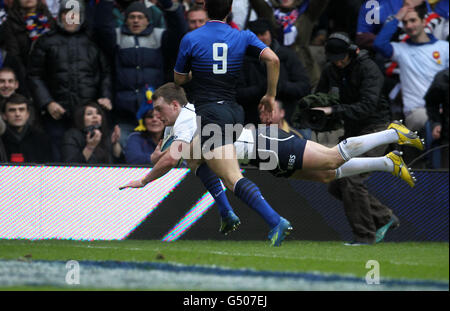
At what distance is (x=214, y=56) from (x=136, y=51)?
2972 millimetres

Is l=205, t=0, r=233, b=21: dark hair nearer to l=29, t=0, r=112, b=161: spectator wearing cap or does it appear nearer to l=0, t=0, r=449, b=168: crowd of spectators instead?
l=0, t=0, r=449, b=168: crowd of spectators

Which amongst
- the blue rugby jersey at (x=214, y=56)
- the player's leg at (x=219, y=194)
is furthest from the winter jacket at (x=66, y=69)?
the blue rugby jersey at (x=214, y=56)

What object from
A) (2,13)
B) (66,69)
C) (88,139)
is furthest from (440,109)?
(2,13)

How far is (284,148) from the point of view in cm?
737

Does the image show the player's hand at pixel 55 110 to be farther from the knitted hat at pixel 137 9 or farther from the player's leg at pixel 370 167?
the player's leg at pixel 370 167

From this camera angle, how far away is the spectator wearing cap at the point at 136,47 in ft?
32.9

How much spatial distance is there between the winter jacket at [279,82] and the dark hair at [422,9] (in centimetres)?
151

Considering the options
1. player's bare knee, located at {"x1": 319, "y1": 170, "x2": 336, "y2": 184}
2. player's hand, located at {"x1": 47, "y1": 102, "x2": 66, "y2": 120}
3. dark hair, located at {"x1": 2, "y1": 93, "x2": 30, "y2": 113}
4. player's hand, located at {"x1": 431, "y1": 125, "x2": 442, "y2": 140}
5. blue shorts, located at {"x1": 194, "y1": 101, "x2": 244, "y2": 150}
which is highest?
blue shorts, located at {"x1": 194, "y1": 101, "x2": 244, "y2": 150}

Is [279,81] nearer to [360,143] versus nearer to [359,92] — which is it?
[359,92]

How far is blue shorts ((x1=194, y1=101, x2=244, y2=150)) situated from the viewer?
7.11m

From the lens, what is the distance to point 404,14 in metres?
10.4

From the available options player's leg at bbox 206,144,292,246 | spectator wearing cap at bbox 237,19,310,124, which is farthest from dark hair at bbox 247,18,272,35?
player's leg at bbox 206,144,292,246

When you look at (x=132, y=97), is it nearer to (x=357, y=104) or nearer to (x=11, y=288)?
(x=357, y=104)

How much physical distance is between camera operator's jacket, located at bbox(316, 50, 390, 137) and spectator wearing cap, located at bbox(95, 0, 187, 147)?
6.21 ft
